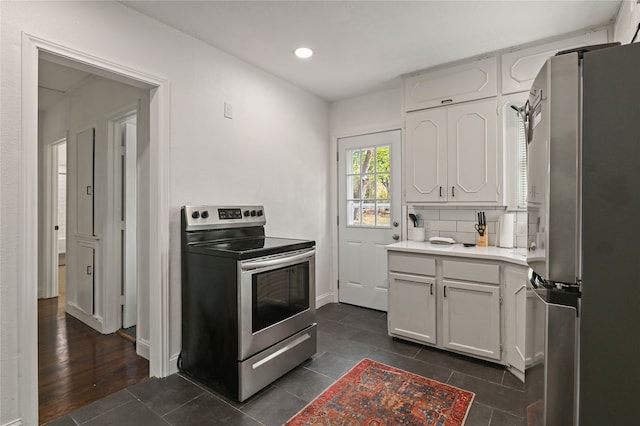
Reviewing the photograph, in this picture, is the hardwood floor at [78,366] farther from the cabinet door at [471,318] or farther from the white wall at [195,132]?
the cabinet door at [471,318]

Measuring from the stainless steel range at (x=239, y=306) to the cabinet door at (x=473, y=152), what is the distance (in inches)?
59.1

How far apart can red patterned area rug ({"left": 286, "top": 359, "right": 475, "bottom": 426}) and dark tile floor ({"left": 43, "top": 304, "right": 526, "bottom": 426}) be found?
73mm

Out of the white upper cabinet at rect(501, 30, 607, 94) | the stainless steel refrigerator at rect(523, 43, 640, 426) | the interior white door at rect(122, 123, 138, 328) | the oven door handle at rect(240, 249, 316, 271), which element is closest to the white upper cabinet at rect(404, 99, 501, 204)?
the white upper cabinet at rect(501, 30, 607, 94)

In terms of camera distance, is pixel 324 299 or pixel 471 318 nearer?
pixel 471 318

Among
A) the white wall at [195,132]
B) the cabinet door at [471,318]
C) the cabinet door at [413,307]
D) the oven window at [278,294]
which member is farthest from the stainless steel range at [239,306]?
the cabinet door at [471,318]

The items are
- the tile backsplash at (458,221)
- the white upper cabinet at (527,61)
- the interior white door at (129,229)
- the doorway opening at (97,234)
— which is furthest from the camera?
the interior white door at (129,229)

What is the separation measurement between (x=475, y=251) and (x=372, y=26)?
193 cm

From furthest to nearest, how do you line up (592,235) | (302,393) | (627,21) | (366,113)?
(366,113) < (302,393) < (627,21) < (592,235)

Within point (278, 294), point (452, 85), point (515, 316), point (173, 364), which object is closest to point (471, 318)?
point (515, 316)

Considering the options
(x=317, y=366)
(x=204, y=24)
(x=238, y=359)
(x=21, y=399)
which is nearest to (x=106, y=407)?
(x=21, y=399)

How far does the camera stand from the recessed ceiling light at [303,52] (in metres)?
2.70

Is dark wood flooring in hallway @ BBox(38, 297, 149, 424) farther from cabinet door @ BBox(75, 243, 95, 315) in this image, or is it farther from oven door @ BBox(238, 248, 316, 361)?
oven door @ BBox(238, 248, 316, 361)

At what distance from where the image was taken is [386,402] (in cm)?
198

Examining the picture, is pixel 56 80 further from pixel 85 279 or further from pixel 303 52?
pixel 303 52
